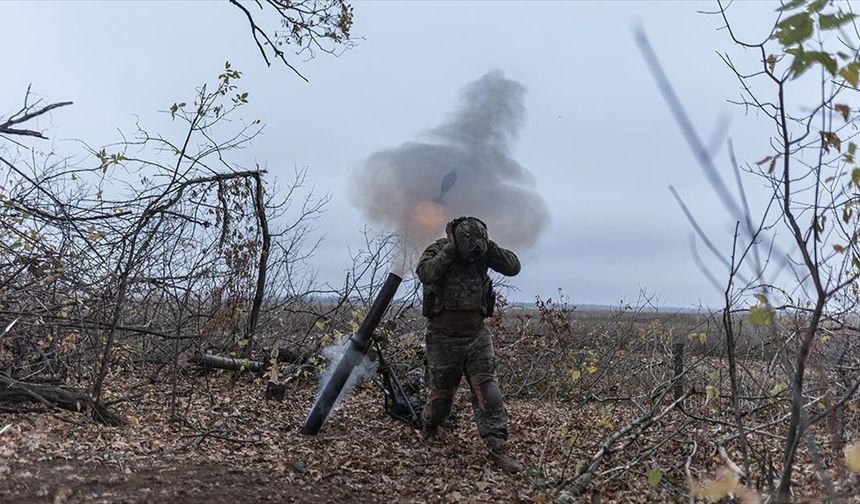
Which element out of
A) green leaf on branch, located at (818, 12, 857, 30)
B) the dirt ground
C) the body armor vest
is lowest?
the dirt ground

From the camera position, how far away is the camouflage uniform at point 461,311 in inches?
235

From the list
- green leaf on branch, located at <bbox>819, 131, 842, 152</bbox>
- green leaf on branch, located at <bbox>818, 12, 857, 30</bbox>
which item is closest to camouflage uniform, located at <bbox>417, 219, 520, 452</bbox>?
green leaf on branch, located at <bbox>819, 131, 842, 152</bbox>

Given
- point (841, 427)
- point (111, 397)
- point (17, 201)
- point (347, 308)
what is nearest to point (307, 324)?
point (347, 308)

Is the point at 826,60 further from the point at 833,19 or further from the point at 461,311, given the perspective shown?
the point at 461,311

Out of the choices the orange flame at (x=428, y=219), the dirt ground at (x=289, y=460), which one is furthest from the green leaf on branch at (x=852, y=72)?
the orange flame at (x=428, y=219)

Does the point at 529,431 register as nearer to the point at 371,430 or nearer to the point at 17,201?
the point at 371,430

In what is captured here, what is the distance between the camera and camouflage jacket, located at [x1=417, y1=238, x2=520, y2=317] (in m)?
6.01

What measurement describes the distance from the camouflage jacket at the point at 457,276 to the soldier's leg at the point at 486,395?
355mm

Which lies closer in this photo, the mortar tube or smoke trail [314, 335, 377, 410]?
the mortar tube

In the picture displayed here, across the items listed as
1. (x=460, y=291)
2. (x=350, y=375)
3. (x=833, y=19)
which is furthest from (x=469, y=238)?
(x=833, y=19)

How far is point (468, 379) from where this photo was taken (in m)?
6.07

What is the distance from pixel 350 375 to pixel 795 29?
555cm

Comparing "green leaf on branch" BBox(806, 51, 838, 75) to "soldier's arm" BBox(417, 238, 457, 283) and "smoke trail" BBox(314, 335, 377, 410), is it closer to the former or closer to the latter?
"soldier's arm" BBox(417, 238, 457, 283)

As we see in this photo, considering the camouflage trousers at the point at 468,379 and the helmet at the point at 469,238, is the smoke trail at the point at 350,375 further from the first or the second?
the helmet at the point at 469,238
